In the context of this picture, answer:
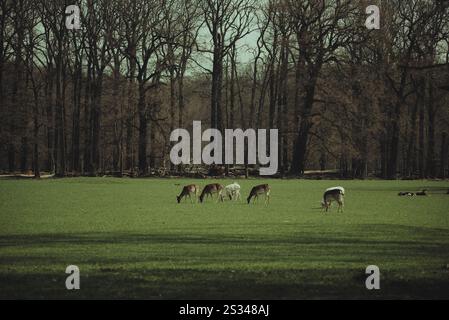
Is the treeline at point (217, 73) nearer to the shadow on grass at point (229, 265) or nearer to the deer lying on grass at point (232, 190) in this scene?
the deer lying on grass at point (232, 190)

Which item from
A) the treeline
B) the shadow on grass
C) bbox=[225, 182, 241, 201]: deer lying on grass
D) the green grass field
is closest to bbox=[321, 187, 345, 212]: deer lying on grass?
the green grass field

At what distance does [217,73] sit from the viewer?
7300cm

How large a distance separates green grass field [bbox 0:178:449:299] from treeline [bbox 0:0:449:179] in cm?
3085

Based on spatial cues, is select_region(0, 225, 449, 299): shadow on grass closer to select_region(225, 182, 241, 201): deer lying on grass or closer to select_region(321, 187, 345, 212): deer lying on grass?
select_region(321, 187, 345, 212): deer lying on grass

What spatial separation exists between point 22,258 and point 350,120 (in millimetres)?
49625

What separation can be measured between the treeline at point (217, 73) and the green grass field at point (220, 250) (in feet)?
101

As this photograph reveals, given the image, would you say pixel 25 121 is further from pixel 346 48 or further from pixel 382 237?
pixel 382 237

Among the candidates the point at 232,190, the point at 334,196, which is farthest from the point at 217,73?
the point at 334,196

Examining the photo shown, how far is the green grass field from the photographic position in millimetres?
13297

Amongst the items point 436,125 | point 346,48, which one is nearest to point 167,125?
point 346,48

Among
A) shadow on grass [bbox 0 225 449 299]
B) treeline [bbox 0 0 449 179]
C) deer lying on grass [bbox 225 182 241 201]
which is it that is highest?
treeline [bbox 0 0 449 179]

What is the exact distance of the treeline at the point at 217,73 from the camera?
6494 cm

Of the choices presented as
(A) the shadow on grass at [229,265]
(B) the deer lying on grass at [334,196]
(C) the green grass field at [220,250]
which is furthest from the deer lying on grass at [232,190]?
(A) the shadow on grass at [229,265]

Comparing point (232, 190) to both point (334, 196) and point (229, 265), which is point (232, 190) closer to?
point (334, 196)
